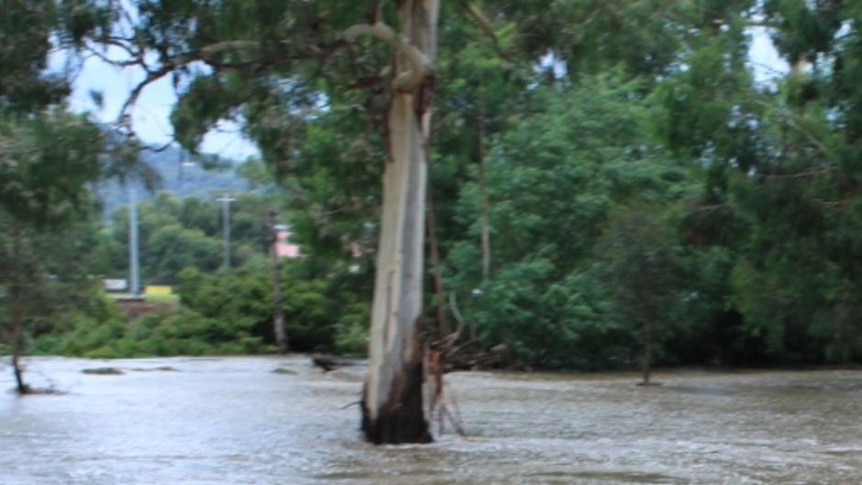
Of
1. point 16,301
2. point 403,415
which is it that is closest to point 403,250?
point 403,415

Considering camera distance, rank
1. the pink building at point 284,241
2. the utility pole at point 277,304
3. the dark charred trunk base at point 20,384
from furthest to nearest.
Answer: the utility pole at point 277,304 < the pink building at point 284,241 < the dark charred trunk base at point 20,384

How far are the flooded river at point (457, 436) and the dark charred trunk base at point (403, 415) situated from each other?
198mm

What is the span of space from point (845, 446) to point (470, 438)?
5.10 meters

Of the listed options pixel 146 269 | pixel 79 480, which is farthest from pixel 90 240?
pixel 146 269

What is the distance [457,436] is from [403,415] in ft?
5.97

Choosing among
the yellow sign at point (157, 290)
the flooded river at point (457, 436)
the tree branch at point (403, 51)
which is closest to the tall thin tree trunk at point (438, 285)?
the flooded river at point (457, 436)

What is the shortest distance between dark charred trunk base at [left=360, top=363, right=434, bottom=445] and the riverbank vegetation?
104 centimetres

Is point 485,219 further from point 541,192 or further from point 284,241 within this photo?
point 284,241

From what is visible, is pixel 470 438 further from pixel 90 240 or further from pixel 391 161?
pixel 90 240

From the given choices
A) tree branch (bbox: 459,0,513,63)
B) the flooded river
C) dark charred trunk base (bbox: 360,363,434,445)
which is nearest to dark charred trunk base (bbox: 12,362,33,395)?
Result: the flooded river

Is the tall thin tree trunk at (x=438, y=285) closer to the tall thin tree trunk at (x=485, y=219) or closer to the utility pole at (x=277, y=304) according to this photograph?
the tall thin tree trunk at (x=485, y=219)

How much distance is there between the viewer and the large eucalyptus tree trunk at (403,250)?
701 inches

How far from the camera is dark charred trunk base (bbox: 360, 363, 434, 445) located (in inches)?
700

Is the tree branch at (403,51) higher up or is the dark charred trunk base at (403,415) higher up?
the tree branch at (403,51)
